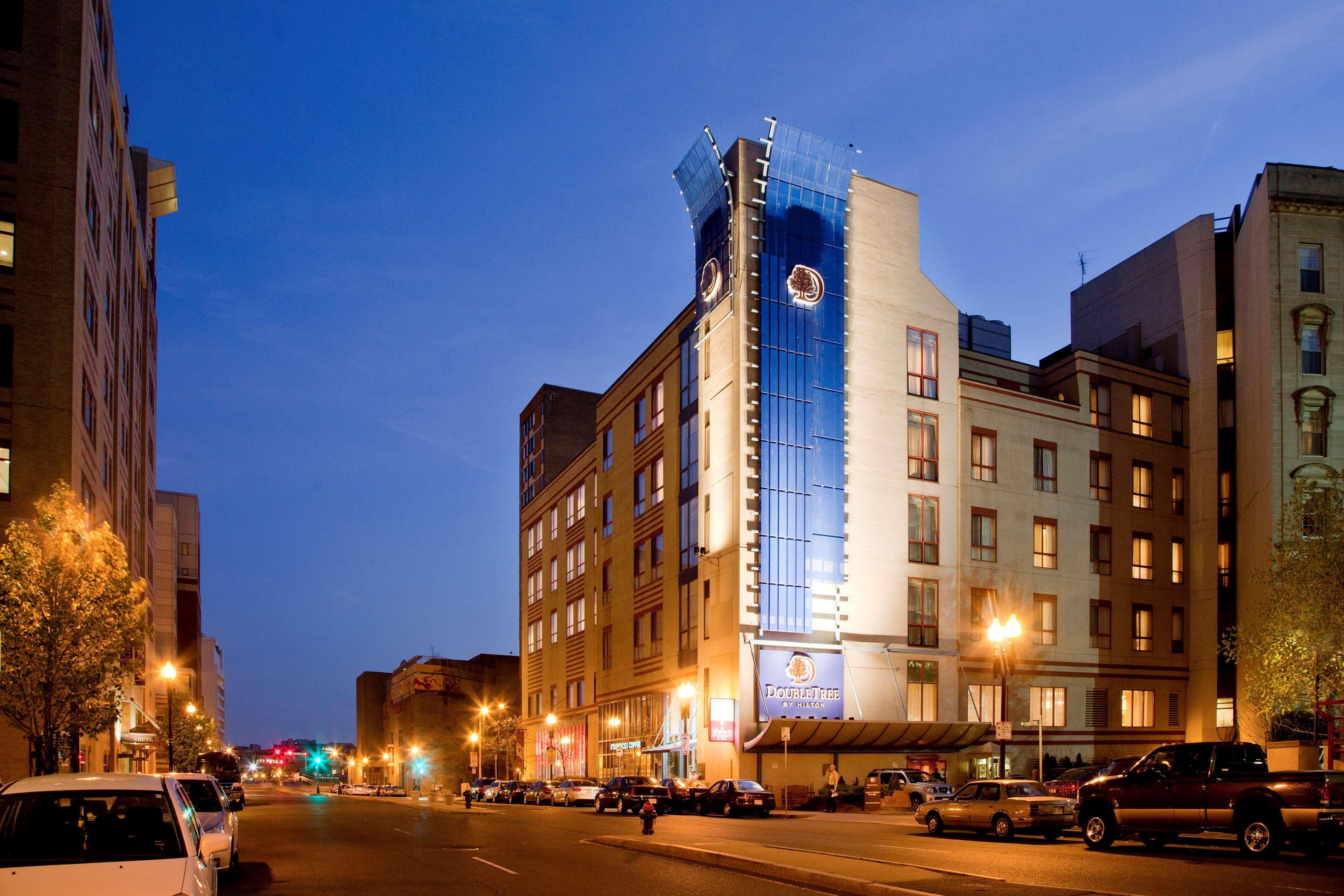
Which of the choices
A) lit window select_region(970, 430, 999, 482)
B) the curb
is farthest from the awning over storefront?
the curb

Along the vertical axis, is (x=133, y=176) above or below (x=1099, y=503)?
above

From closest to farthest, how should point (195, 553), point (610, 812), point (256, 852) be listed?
point (256, 852) → point (610, 812) → point (195, 553)

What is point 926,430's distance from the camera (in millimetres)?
53969

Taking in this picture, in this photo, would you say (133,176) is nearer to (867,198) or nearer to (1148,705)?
(867,198)

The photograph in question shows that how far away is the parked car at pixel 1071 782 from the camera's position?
32219 millimetres

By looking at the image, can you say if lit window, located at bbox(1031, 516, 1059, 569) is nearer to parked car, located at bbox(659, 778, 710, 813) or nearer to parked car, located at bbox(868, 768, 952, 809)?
parked car, located at bbox(868, 768, 952, 809)

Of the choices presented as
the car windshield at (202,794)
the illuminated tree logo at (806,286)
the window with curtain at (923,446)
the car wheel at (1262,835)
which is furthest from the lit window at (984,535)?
the car windshield at (202,794)

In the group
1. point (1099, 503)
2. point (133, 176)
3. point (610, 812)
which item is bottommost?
point (610, 812)

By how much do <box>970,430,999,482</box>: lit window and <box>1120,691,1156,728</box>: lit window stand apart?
12995mm

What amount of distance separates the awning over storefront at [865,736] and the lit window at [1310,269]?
82.4 feet

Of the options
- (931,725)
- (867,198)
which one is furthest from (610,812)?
(867,198)

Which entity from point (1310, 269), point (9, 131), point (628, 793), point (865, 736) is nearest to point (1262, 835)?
point (865, 736)

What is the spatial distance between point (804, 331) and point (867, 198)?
322 inches

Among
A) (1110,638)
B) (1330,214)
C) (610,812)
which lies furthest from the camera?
(1110,638)
